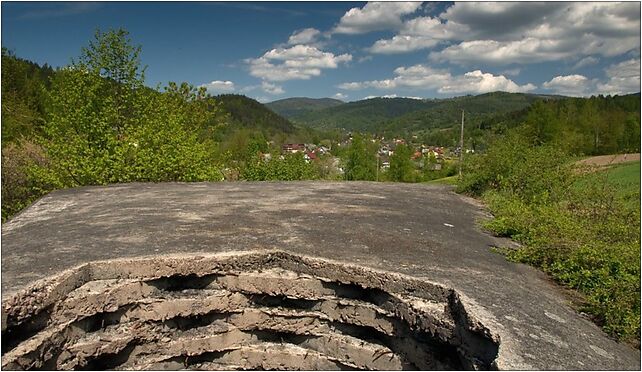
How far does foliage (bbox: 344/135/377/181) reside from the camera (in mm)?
45844

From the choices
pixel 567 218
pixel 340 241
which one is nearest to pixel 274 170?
pixel 340 241

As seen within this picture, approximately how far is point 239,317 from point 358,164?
42.1 m

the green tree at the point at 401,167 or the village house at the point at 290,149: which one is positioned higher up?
the village house at the point at 290,149

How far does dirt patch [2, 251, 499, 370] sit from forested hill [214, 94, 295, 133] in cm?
10157

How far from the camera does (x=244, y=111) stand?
117 metres

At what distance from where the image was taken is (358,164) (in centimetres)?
4662

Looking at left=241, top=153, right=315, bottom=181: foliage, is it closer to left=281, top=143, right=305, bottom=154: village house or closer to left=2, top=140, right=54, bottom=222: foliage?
left=281, top=143, right=305, bottom=154: village house

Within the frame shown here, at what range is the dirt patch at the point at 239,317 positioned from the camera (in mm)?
4070

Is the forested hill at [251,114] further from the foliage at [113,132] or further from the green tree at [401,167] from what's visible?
the foliage at [113,132]

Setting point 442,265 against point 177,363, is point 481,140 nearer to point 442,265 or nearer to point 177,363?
point 442,265


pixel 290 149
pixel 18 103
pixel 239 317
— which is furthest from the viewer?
pixel 18 103

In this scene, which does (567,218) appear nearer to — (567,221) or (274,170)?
(567,221)

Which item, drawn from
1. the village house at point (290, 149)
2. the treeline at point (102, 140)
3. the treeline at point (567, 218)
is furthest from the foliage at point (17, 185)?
the treeline at point (567, 218)

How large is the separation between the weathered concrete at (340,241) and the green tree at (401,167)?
40020 millimetres
